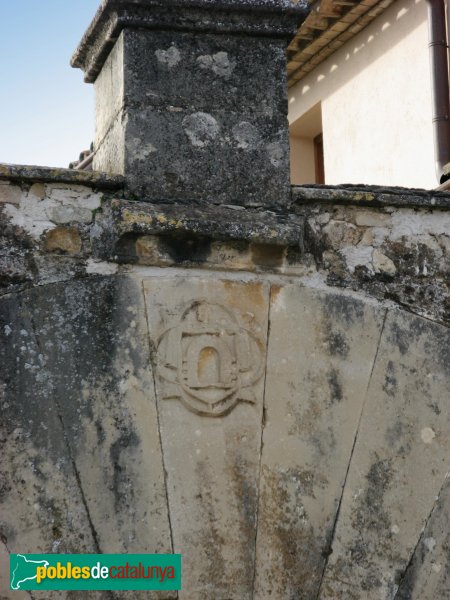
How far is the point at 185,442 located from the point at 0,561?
2.16 ft

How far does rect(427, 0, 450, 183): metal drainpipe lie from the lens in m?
7.35

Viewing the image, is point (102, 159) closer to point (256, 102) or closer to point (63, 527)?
point (256, 102)

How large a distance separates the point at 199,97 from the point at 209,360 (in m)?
0.89

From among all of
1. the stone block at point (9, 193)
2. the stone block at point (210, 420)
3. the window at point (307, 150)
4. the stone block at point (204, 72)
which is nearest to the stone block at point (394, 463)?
the stone block at point (210, 420)

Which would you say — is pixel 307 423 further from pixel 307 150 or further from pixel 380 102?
pixel 307 150

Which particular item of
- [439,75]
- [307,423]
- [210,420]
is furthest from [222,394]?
[439,75]

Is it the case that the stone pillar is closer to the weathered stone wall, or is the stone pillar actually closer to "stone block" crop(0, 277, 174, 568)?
the weathered stone wall

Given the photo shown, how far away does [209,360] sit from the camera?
3.66 meters

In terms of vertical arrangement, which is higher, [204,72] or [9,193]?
[204,72]

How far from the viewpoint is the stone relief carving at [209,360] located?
361 cm

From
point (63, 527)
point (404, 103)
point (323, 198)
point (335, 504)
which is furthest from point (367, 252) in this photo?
point (404, 103)

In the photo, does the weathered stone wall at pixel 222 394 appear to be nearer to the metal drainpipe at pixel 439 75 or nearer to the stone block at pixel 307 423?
the stone block at pixel 307 423

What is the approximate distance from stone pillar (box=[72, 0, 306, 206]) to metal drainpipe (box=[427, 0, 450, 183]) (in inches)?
139

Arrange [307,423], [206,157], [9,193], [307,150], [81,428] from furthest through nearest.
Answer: [307,150], [206,157], [307,423], [9,193], [81,428]
